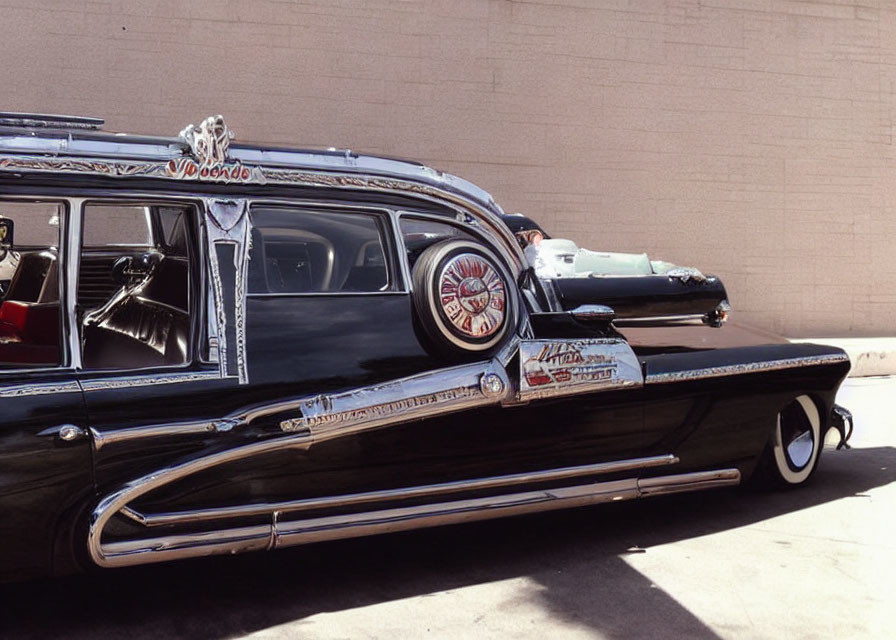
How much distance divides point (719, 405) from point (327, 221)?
6.53 ft

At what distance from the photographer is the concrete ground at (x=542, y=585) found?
3.64 meters

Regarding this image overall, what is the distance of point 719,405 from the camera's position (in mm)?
4777

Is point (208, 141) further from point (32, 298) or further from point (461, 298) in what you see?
point (461, 298)

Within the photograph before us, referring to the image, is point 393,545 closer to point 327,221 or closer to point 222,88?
point 327,221

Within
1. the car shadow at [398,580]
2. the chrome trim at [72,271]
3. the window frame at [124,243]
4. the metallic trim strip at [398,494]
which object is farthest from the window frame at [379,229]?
the car shadow at [398,580]

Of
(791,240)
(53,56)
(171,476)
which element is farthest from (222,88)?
(171,476)

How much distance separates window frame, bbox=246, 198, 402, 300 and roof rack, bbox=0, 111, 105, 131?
2.32 ft

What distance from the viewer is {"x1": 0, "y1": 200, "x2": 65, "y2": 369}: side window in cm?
363

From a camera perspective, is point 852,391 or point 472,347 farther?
point 852,391

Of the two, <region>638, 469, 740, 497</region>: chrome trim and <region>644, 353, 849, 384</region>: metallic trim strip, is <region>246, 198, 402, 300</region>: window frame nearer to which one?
<region>644, 353, 849, 384</region>: metallic trim strip

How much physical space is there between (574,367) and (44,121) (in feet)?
7.18

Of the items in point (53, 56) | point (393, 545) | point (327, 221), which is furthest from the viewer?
point (53, 56)

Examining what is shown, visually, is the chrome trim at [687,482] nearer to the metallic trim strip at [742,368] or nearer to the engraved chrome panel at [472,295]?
the metallic trim strip at [742,368]

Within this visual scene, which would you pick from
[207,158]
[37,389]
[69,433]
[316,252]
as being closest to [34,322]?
[37,389]
